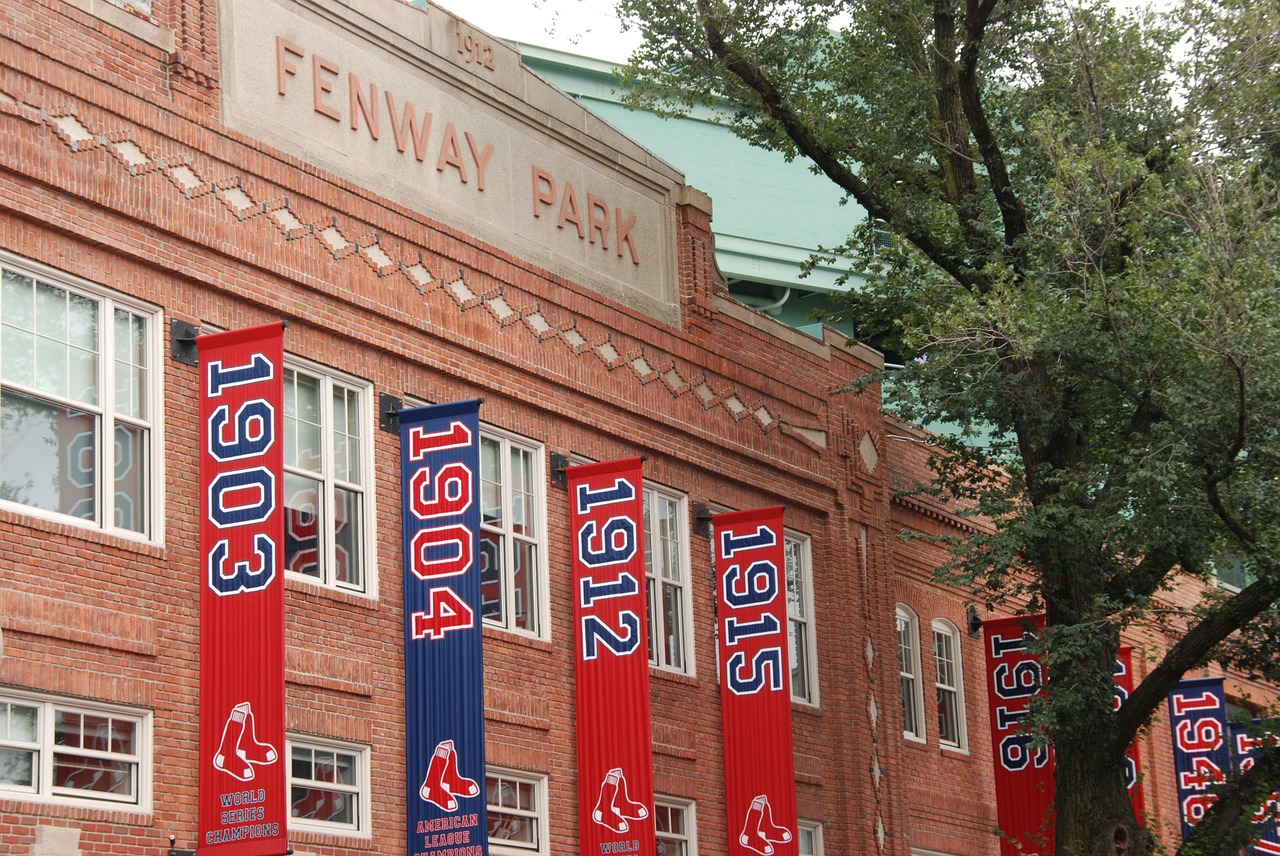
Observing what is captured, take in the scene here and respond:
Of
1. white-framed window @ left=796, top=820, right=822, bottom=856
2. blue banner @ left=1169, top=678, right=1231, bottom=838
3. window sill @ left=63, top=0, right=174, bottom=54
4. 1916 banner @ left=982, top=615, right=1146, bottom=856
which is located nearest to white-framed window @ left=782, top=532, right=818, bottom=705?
white-framed window @ left=796, top=820, right=822, bottom=856

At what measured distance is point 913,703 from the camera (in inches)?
1029

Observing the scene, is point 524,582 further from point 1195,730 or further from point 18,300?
point 1195,730

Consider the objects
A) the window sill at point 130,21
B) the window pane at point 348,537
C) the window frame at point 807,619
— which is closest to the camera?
the window sill at point 130,21

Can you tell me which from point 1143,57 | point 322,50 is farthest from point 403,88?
point 1143,57

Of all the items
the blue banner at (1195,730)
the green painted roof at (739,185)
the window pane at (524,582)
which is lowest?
the blue banner at (1195,730)

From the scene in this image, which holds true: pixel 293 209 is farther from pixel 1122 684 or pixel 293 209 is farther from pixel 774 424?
pixel 1122 684

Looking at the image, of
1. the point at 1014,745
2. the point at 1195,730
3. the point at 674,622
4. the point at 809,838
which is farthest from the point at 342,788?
the point at 1195,730

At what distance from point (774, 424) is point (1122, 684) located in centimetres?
849

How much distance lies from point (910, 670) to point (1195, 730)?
250 inches

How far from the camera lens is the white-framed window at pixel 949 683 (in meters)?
26.9

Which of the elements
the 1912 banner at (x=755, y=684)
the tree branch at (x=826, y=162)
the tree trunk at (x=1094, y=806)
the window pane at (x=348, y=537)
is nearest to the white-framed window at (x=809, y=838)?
the 1912 banner at (x=755, y=684)

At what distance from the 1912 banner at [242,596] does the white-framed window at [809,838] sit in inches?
389

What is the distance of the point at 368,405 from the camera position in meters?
17.8

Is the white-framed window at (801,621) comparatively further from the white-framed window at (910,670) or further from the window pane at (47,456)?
the window pane at (47,456)
